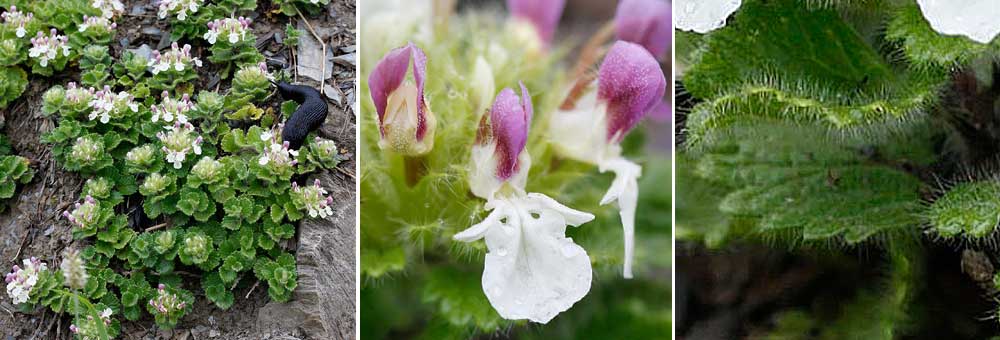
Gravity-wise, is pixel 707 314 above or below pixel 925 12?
below

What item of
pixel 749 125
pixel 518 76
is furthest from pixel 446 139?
pixel 749 125

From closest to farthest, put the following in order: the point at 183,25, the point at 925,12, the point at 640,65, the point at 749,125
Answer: the point at 925,12, the point at 640,65, the point at 749,125, the point at 183,25

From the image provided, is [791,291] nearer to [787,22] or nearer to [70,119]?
[787,22]

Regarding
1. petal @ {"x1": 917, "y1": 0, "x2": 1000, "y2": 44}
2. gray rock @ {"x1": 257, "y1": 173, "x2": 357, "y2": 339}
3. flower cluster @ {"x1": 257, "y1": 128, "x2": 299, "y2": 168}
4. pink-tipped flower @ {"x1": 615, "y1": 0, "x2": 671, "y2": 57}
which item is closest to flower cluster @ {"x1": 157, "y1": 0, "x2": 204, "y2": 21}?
flower cluster @ {"x1": 257, "y1": 128, "x2": 299, "y2": 168}

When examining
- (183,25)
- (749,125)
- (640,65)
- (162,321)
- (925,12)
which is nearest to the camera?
(925,12)

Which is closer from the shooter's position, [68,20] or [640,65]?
[640,65]

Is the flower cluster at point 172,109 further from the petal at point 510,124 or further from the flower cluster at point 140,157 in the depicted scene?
the petal at point 510,124

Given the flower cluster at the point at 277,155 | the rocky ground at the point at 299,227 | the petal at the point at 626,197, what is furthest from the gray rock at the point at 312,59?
the petal at the point at 626,197
